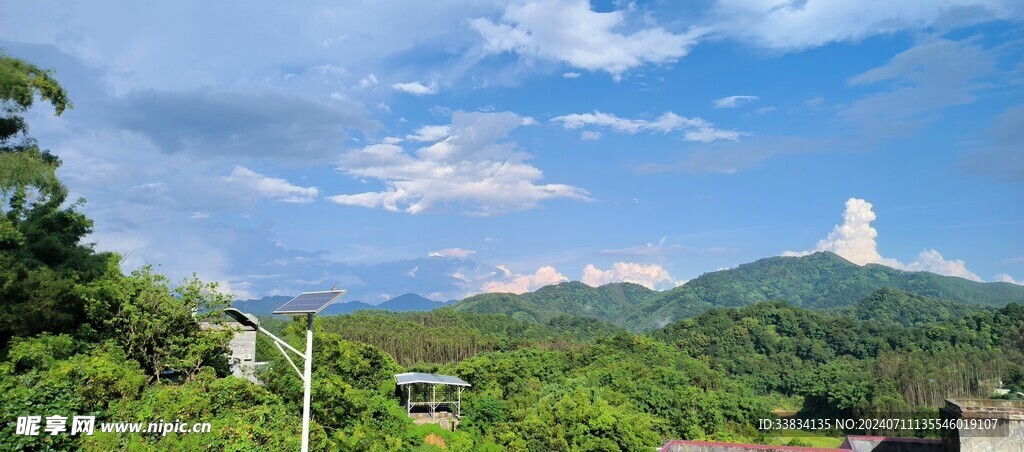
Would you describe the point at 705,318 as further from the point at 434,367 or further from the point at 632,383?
→ the point at 632,383

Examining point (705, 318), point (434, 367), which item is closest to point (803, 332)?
point (705, 318)

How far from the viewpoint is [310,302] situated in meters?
7.69

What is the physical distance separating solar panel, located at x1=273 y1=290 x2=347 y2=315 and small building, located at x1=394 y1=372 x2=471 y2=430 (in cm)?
1770

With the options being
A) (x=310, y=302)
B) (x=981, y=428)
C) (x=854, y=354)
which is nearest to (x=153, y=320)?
(x=310, y=302)

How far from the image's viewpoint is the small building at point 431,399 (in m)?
26.2

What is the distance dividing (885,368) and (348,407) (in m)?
57.8

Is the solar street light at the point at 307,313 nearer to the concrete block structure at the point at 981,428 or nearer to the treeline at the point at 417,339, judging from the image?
the concrete block structure at the point at 981,428

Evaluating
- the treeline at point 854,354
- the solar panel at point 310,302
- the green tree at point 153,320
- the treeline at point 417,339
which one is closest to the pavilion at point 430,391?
the green tree at point 153,320

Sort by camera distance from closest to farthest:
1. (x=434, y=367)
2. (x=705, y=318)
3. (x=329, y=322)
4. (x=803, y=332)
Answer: (x=434, y=367), (x=329, y=322), (x=803, y=332), (x=705, y=318)

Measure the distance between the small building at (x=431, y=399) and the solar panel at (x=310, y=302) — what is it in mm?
17700

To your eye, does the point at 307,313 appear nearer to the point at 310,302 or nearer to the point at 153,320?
the point at 310,302

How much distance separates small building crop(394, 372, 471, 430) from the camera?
2617cm

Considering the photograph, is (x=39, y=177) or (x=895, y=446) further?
(x=39, y=177)

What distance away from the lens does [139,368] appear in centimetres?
1220
